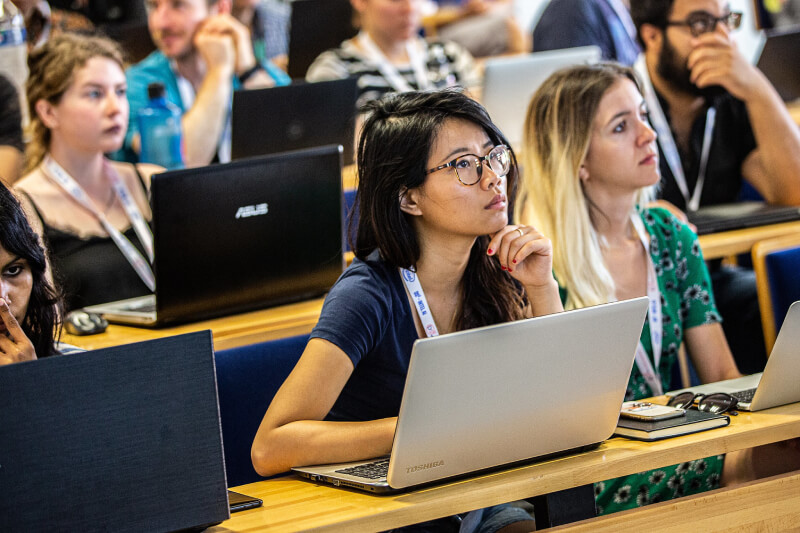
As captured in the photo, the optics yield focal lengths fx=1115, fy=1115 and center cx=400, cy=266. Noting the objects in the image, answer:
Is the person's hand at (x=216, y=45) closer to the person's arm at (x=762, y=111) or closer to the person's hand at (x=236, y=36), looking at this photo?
the person's hand at (x=236, y=36)

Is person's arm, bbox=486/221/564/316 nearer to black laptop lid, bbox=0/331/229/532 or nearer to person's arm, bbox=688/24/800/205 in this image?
black laptop lid, bbox=0/331/229/532

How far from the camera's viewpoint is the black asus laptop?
2.14m

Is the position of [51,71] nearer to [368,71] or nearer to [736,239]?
[368,71]

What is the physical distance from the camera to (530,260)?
6.07 ft

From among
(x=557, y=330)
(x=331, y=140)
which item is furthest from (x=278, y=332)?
(x=331, y=140)

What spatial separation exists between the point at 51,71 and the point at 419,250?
157 centimetres

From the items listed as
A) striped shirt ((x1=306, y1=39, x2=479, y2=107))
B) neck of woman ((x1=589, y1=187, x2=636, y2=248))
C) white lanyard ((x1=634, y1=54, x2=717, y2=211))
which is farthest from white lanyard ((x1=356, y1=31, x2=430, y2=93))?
neck of woman ((x1=589, y1=187, x2=636, y2=248))

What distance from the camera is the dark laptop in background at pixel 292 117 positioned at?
3088 millimetres

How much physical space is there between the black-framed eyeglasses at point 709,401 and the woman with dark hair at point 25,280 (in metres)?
1.03

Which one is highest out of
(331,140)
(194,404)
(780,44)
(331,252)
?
(780,44)

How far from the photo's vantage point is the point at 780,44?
146 inches

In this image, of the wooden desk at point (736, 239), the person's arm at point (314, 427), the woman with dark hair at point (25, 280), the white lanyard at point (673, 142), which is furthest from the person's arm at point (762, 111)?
the woman with dark hair at point (25, 280)

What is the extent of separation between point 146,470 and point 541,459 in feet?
1.84

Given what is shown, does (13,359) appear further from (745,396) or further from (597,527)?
(745,396)
